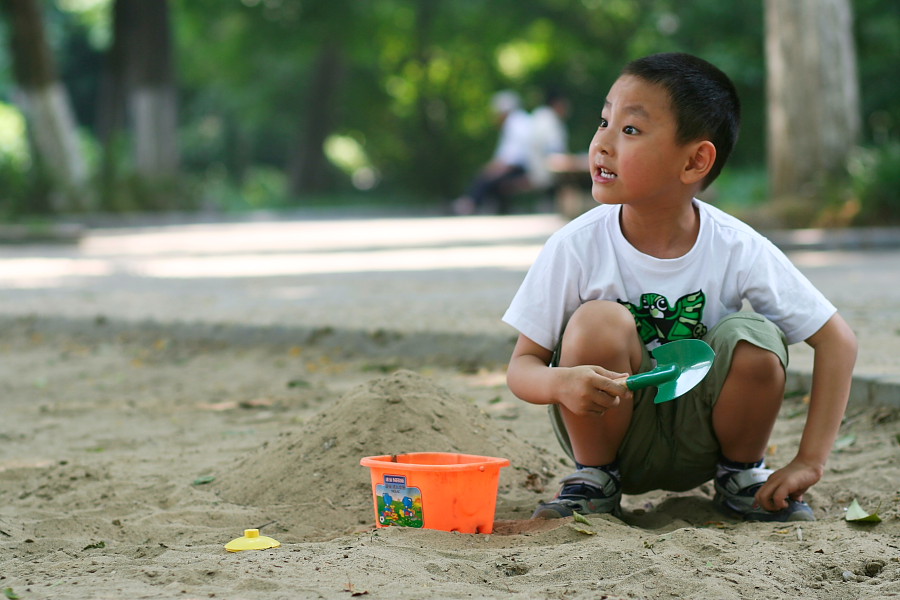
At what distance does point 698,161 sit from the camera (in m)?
2.92

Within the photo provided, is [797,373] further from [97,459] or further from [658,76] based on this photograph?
[97,459]

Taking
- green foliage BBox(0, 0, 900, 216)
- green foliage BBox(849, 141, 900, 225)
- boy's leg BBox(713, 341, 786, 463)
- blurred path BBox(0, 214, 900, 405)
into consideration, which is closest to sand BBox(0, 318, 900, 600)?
boy's leg BBox(713, 341, 786, 463)

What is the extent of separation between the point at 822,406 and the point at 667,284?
480mm

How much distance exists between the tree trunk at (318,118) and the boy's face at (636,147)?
2677 cm

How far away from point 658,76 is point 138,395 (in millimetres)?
3041

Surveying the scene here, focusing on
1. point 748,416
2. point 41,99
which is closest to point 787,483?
point 748,416

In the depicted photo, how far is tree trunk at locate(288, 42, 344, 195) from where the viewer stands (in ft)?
99.2

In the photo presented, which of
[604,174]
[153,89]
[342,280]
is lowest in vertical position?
[342,280]

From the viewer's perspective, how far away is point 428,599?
2223mm

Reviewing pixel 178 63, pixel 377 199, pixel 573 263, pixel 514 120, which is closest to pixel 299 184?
pixel 377 199

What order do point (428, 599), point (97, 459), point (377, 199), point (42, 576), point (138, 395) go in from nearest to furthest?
1. point (428, 599)
2. point (42, 576)
3. point (97, 459)
4. point (138, 395)
5. point (377, 199)

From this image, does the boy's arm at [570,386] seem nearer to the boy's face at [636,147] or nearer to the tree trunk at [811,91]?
the boy's face at [636,147]

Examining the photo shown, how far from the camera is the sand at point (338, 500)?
2.38 metres

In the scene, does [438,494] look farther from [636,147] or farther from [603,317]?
[636,147]
